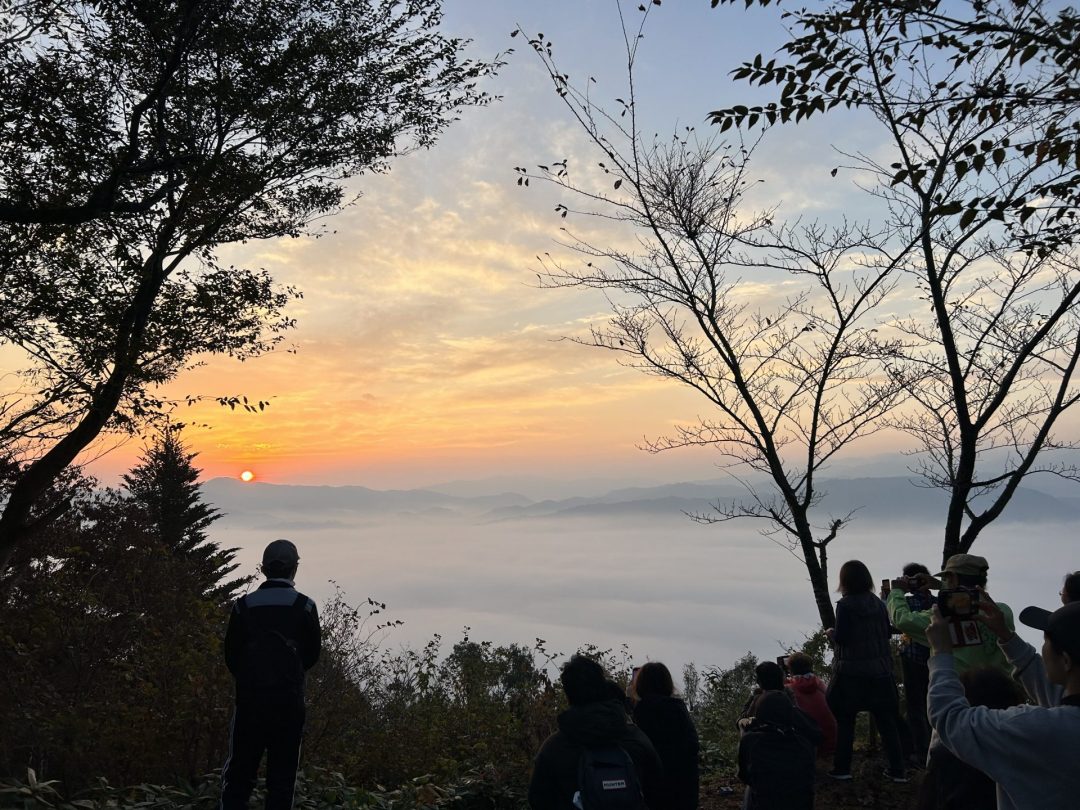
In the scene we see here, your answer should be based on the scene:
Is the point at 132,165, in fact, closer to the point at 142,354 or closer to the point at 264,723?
the point at 142,354

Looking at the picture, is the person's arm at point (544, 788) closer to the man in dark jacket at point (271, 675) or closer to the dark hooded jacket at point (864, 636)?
the man in dark jacket at point (271, 675)

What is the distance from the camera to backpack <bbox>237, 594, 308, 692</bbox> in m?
4.21

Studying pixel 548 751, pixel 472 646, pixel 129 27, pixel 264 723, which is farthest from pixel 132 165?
pixel 472 646

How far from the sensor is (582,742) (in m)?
3.37

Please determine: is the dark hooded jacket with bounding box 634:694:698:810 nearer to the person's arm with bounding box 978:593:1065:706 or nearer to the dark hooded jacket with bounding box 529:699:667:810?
the dark hooded jacket with bounding box 529:699:667:810

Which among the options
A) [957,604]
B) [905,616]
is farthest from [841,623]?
[957,604]

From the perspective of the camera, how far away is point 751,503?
10.1 metres

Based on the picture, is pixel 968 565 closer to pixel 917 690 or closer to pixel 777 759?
pixel 777 759

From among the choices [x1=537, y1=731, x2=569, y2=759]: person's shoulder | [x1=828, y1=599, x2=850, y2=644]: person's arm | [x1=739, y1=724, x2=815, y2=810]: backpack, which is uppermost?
[x1=828, y1=599, x2=850, y2=644]: person's arm

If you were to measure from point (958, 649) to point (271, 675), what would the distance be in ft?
14.9

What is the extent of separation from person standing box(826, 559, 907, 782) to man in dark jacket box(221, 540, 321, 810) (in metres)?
4.54

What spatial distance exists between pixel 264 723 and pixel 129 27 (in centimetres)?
782

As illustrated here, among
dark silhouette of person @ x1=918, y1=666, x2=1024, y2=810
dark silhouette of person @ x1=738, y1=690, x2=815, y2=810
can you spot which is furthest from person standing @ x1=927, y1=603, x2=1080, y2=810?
dark silhouette of person @ x1=738, y1=690, x2=815, y2=810

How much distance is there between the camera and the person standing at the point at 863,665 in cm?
611
